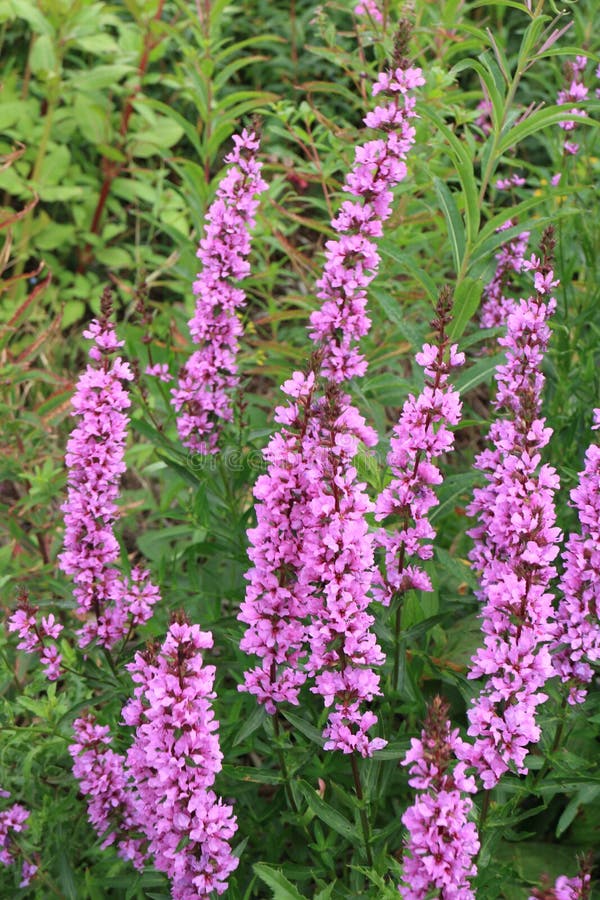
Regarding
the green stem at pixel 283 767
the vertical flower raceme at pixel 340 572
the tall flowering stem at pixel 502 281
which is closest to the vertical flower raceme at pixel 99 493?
the green stem at pixel 283 767

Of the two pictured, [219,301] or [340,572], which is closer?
[340,572]

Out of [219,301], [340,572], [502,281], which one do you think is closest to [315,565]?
[340,572]

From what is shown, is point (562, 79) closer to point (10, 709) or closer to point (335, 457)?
point (335, 457)

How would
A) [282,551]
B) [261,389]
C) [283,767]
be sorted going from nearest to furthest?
[282,551]
[283,767]
[261,389]

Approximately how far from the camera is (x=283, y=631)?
221 centimetres

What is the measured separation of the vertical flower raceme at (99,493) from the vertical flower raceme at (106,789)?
11.1 inches

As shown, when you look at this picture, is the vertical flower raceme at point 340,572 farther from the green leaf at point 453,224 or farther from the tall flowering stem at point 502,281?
the tall flowering stem at point 502,281

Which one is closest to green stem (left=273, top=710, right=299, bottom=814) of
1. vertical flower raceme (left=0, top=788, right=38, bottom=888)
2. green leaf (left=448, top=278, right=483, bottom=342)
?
vertical flower raceme (left=0, top=788, right=38, bottom=888)

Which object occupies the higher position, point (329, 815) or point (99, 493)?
point (99, 493)

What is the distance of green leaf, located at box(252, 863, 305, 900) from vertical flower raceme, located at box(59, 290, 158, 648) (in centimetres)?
83

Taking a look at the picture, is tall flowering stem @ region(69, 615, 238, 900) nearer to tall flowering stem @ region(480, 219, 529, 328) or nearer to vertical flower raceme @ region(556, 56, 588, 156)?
tall flowering stem @ region(480, 219, 529, 328)

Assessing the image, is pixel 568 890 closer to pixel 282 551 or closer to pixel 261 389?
pixel 282 551

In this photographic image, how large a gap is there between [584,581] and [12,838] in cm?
186

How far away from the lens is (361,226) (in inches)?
110
